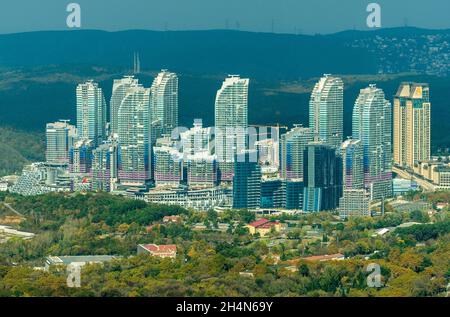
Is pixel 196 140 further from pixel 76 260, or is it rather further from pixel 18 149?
pixel 76 260

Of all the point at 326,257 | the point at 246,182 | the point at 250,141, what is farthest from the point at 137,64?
the point at 326,257

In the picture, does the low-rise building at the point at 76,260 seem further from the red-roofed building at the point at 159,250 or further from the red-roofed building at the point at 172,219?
the red-roofed building at the point at 172,219

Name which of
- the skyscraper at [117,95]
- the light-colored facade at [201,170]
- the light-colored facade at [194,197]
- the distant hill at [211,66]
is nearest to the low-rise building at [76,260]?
the light-colored facade at [194,197]

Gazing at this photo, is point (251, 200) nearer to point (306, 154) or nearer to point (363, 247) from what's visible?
point (306, 154)

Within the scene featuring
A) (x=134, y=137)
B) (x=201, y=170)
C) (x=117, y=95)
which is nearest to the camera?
(x=201, y=170)

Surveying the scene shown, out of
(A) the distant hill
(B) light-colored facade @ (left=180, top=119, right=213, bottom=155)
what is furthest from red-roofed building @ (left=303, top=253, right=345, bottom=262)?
(A) the distant hill

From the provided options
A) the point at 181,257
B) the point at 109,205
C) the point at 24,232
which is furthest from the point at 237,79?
the point at 181,257
